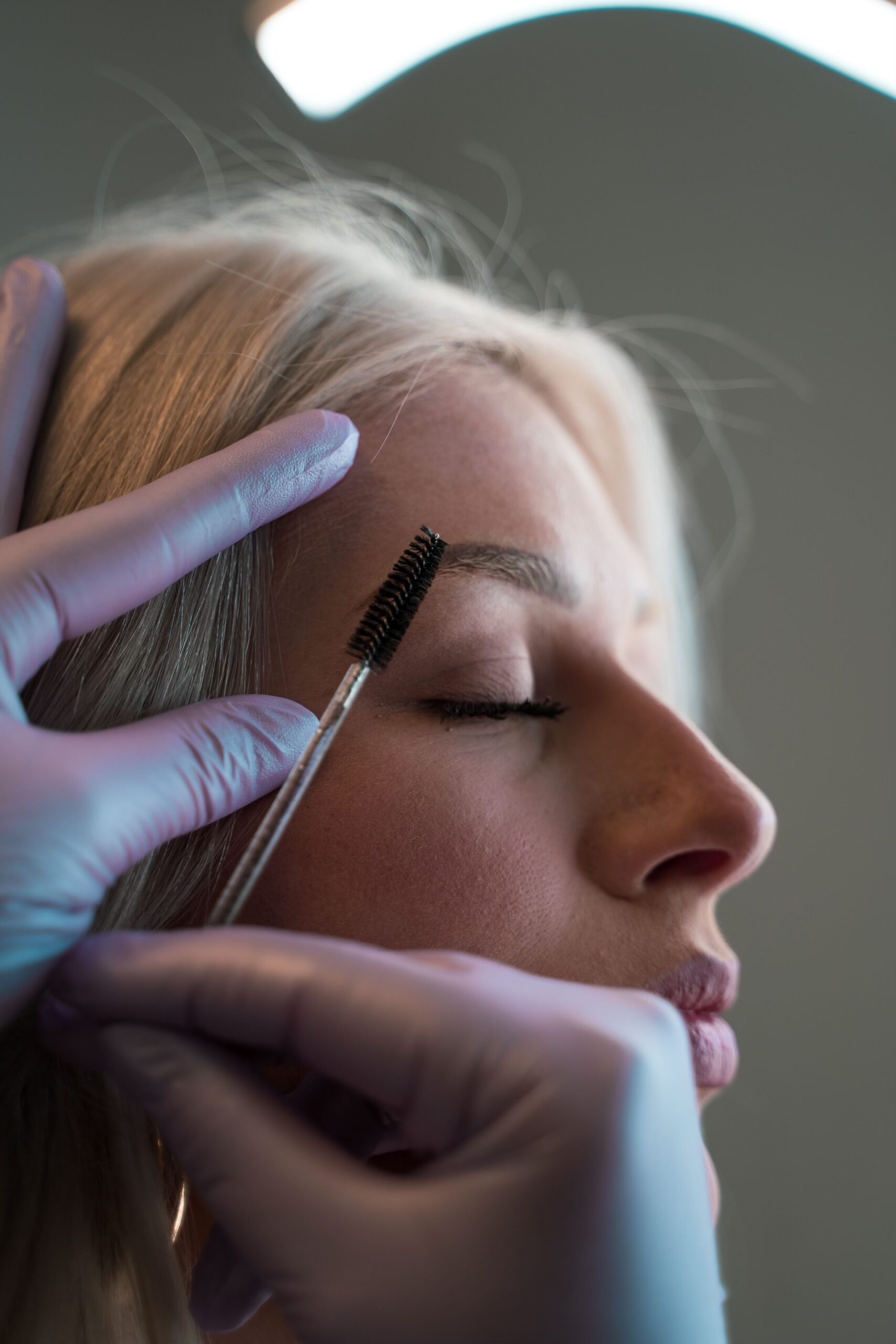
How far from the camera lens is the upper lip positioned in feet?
2.39

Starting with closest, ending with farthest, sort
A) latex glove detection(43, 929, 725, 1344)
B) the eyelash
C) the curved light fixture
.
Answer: latex glove detection(43, 929, 725, 1344), the eyelash, the curved light fixture

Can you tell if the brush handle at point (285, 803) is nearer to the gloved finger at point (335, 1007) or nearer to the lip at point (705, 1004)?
the gloved finger at point (335, 1007)

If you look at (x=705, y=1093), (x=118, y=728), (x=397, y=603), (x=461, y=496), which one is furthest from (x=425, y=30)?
(x=705, y=1093)

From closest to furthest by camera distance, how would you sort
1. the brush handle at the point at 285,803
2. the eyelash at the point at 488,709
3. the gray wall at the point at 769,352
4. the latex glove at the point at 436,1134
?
the latex glove at the point at 436,1134 < the brush handle at the point at 285,803 < the eyelash at the point at 488,709 < the gray wall at the point at 769,352

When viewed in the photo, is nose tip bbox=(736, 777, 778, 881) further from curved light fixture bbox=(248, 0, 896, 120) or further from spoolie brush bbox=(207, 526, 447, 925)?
curved light fixture bbox=(248, 0, 896, 120)

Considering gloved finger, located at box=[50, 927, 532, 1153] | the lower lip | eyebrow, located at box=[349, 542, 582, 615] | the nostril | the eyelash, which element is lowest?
the lower lip

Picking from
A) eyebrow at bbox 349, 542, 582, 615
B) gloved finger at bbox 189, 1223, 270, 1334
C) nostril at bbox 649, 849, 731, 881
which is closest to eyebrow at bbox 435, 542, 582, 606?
eyebrow at bbox 349, 542, 582, 615

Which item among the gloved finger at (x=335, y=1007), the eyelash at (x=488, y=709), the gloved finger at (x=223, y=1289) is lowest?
the gloved finger at (x=223, y=1289)

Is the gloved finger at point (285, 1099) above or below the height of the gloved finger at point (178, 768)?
below

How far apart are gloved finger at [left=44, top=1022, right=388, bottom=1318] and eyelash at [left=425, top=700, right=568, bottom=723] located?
0.93 feet

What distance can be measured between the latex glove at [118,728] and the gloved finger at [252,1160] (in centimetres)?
8

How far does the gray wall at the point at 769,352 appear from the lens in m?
1.33

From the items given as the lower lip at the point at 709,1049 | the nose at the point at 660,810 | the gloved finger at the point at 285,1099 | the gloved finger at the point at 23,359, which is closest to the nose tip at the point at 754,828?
the nose at the point at 660,810

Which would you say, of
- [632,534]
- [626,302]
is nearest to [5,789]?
[632,534]
